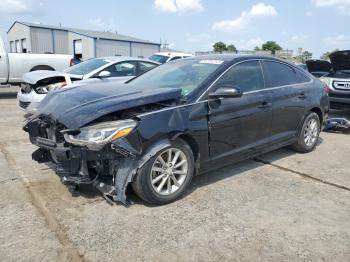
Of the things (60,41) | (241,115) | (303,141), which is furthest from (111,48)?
(241,115)

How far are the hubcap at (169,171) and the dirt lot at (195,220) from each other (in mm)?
204

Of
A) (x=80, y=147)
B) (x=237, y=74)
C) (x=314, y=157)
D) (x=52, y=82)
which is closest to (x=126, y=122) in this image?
(x=80, y=147)

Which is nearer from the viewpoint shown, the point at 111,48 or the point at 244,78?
the point at 244,78

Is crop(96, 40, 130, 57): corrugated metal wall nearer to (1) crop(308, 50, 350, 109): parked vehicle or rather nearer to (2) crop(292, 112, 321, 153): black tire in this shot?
(1) crop(308, 50, 350, 109): parked vehicle

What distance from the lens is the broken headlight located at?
3.38 metres

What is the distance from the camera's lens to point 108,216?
11.6ft

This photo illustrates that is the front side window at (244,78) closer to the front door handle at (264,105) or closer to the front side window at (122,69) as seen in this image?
the front door handle at (264,105)

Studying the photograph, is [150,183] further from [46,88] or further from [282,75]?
[46,88]

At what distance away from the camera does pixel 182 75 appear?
459 centimetres

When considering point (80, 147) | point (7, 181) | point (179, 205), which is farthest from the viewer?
point (7, 181)

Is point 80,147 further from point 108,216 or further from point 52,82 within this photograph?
point 52,82

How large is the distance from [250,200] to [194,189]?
26.3 inches

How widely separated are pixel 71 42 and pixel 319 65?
3073 centimetres

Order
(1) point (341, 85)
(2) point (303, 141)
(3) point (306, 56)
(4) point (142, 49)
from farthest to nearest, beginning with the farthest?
(3) point (306, 56) → (4) point (142, 49) → (1) point (341, 85) → (2) point (303, 141)
